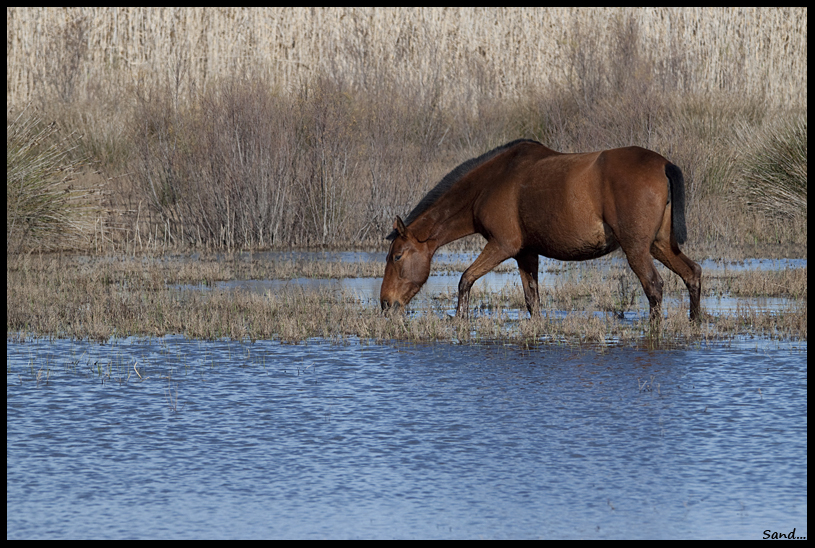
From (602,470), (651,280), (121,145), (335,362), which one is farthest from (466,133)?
(602,470)

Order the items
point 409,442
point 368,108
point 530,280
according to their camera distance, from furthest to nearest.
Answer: point 368,108 < point 530,280 < point 409,442

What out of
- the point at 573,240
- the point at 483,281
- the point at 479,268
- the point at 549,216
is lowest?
the point at 483,281

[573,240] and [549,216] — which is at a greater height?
[549,216]

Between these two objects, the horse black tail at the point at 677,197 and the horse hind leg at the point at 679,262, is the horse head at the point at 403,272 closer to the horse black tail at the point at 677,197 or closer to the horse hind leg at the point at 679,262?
the horse hind leg at the point at 679,262

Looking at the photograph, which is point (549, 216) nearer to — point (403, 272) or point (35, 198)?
point (403, 272)

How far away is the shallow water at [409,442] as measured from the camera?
480 centimetres

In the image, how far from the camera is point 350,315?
10211mm

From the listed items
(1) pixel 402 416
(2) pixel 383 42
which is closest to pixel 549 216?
(1) pixel 402 416

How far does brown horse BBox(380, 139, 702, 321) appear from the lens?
9938 millimetres

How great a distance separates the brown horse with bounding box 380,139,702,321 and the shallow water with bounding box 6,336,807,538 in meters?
1.53

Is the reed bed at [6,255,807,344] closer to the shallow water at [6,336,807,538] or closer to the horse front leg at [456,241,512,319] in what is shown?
the horse front leg at [456,241,512,319]

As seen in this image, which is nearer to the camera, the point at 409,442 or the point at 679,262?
the point at 409,442

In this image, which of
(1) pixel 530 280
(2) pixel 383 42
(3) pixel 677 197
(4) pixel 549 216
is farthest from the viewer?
(2) pixel 383 42

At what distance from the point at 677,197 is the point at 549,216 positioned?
1.04 meters
